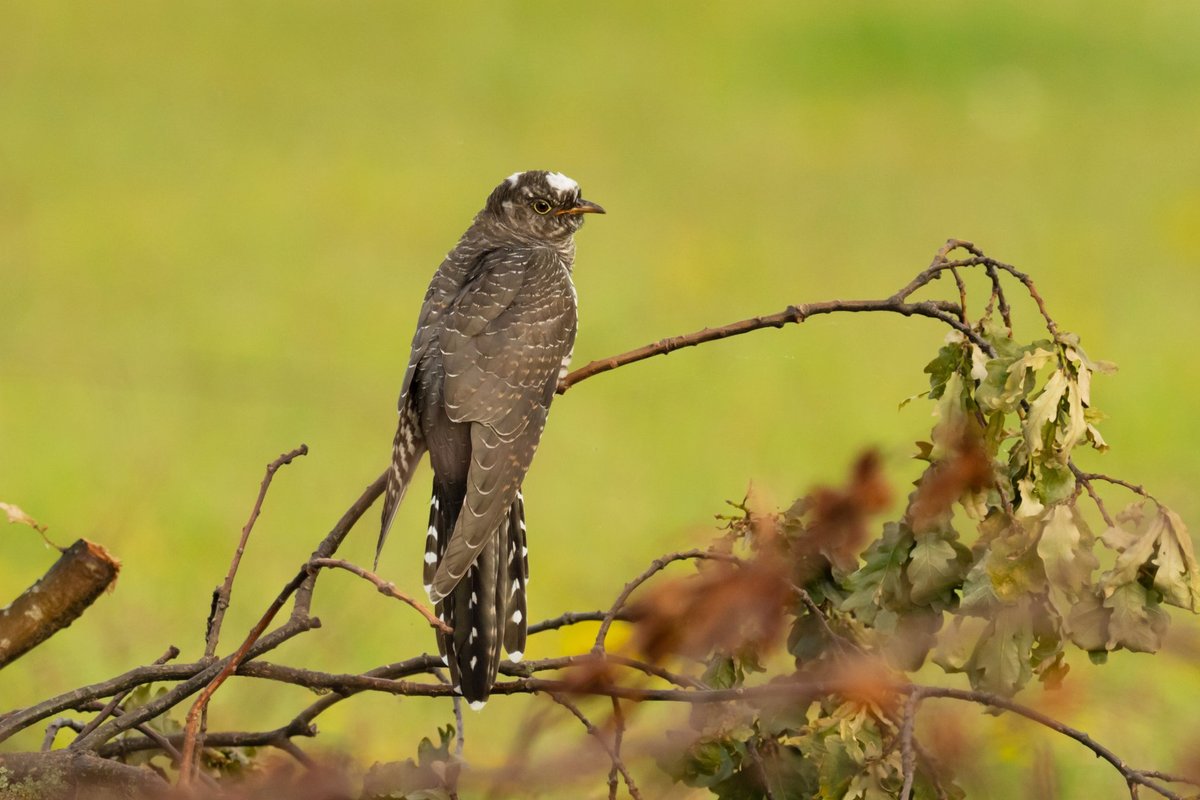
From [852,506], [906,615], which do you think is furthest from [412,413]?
[852,506]

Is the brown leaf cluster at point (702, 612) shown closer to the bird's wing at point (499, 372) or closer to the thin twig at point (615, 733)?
the thin twig at point (615, 733)

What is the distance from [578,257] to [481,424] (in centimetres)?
→ 1151

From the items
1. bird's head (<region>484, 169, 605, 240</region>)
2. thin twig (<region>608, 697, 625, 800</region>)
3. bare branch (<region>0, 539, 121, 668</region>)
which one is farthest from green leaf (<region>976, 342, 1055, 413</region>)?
bird's head (<region>484, 169, 605, 240</region>)

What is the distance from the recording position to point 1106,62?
78.9 feet

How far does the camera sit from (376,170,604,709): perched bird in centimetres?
416

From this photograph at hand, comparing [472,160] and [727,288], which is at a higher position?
[472,160]

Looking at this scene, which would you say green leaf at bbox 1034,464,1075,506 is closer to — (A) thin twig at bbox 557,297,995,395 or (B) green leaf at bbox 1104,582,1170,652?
(B) green leaf at bbox 1104,582,1170,652

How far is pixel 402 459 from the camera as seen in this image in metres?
4.52

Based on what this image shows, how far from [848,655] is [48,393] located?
1147 centimetres

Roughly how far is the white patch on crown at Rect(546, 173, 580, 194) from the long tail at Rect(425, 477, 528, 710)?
6.59 feet

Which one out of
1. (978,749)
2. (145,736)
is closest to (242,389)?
(145,736)

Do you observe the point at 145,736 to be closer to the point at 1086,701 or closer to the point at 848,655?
the point at 848,655

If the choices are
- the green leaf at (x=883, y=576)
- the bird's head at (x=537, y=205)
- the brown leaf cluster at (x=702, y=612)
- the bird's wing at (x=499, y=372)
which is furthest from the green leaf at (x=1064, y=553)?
Answer: the bird's head at (x=537, y=205)

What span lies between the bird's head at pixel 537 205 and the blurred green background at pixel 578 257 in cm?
138
